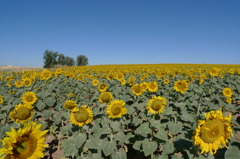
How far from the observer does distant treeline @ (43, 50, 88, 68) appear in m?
79.6

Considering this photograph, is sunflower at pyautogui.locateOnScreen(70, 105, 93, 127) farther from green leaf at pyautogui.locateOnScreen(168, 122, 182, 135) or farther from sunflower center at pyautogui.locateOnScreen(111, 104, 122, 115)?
green leaf at pyautogui.locateOnScreen(168, 122, 182, 135)

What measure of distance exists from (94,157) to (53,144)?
249 cm

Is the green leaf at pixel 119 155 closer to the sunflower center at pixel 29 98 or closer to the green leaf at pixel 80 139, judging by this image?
the green leaf at pixel 80 139

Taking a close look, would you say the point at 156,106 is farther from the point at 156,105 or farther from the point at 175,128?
the point at 175,128

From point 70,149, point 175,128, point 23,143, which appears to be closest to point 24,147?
point 23,143

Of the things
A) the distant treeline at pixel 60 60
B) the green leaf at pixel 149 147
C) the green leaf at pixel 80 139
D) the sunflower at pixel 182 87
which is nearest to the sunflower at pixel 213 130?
the green leaf at pixel 149 147

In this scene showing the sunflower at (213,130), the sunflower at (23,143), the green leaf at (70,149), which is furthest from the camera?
the green leaf at (70,149)

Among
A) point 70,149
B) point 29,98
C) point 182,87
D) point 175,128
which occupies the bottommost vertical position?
point 70,149

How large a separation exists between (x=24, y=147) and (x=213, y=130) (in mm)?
2136

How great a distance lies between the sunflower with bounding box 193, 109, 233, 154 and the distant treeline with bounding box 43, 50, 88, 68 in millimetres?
81817

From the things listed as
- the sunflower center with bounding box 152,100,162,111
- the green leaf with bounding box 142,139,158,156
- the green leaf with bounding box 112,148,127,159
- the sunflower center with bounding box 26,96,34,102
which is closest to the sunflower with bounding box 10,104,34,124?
the sunflower center with bounding box 26,96,34,102

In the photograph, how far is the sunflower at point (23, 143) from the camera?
4.97ft

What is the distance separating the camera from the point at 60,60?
85125 mm

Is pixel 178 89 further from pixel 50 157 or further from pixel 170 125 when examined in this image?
pixel 50 157
